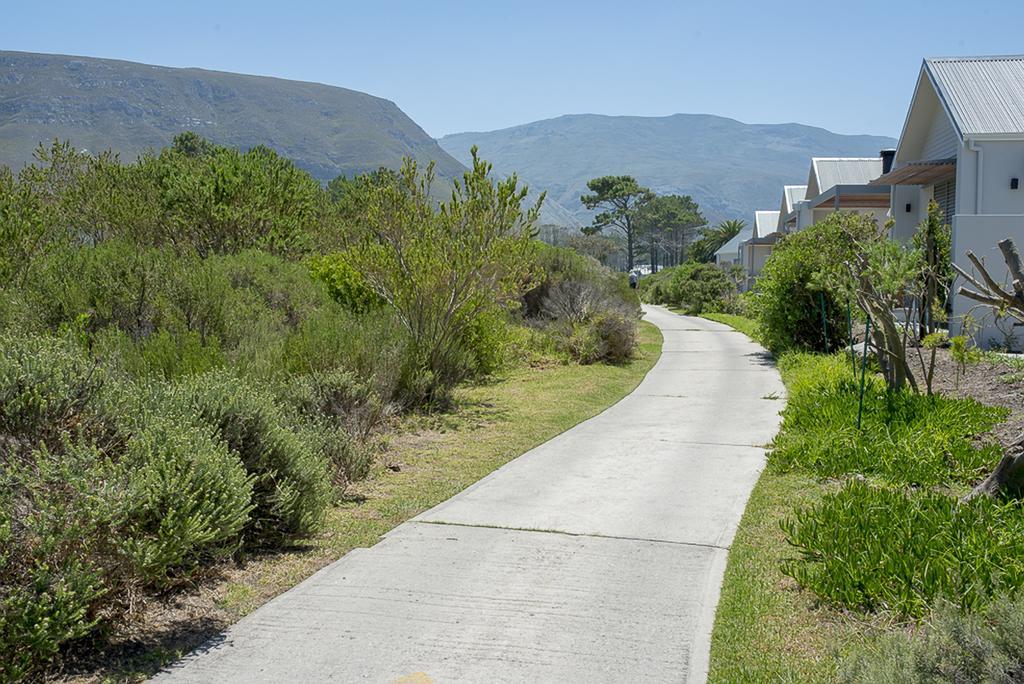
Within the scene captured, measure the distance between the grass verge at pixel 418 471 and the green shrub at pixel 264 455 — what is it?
216mm

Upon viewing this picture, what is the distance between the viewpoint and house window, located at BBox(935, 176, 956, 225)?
22.5 m

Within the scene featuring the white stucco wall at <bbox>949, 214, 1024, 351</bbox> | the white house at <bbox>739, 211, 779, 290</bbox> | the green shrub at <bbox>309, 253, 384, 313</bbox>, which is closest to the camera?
the green shrub at <bbox>309, 253, 384, 313</bbox>

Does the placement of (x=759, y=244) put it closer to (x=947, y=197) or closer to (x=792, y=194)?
(x=792, y=194)

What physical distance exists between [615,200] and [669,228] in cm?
3396

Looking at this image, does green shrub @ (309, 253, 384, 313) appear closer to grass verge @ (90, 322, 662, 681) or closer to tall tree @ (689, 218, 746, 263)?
grass verge @ (90, 322, 662, 681)

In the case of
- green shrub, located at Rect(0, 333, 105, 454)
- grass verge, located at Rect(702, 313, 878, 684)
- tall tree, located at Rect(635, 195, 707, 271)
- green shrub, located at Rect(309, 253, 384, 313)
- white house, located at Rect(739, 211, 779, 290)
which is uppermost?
tall tree, located at Rect(635, 195, 707, 271)

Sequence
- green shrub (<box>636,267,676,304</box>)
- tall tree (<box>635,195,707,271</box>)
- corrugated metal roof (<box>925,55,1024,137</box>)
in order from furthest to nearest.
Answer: tall tree (<box>635,195,707,271</box>) < green shrub (<box>636,267,676,304</box>) < corrugated metal roof (<box>925,55,1024,137</box>)

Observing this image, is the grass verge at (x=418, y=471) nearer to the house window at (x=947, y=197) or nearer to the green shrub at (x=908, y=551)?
the green shrub at (x=908, y=551)

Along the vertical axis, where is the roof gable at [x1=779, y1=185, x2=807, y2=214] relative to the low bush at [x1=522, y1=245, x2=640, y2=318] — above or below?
above

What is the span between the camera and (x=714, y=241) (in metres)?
95.6

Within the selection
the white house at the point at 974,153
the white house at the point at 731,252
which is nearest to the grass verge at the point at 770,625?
the white house at the point at 974,153

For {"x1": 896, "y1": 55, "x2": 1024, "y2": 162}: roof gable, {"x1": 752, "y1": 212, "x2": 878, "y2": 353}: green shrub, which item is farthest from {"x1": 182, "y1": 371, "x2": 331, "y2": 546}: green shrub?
{"x1": 896, "y1": 55, "x2": 1024, "y2": 162}: roof gable

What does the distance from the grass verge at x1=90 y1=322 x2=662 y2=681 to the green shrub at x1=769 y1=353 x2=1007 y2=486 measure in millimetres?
3038

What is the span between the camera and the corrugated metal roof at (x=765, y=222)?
5797 cm
